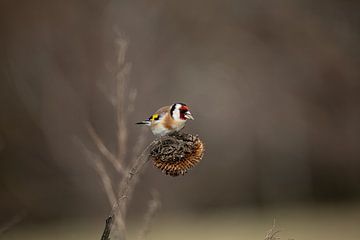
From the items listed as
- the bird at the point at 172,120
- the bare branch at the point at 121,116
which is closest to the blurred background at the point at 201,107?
the bare branch at the point at 121,116

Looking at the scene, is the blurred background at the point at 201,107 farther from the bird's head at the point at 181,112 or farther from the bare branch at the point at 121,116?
the bird's head at the point at 181,112

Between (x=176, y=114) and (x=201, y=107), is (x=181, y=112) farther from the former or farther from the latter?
(x=201, y=107)

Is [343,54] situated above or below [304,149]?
above

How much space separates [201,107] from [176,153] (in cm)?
458

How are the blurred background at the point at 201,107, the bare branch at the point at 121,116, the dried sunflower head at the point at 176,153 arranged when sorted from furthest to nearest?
1. the blurred background at the point at 201,107
2. the bare branch at the point at 121,116
3. the dried sunflower head at the point at 176,153

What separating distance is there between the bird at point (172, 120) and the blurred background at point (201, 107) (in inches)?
160

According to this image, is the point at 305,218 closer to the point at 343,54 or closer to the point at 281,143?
the point at 281,143

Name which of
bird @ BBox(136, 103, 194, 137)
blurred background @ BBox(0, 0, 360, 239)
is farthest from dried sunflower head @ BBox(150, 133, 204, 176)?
blurred background @ BBox(0, 0, 360, 239)

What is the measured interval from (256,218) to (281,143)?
901 millimetres

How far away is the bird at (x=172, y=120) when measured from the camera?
1.65m

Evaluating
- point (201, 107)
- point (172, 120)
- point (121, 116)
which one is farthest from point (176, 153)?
point (201, 107)

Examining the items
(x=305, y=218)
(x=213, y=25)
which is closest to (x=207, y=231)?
(x=305, y=218)

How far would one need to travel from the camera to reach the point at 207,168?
6492 millimetres

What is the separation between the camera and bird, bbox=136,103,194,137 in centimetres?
165
